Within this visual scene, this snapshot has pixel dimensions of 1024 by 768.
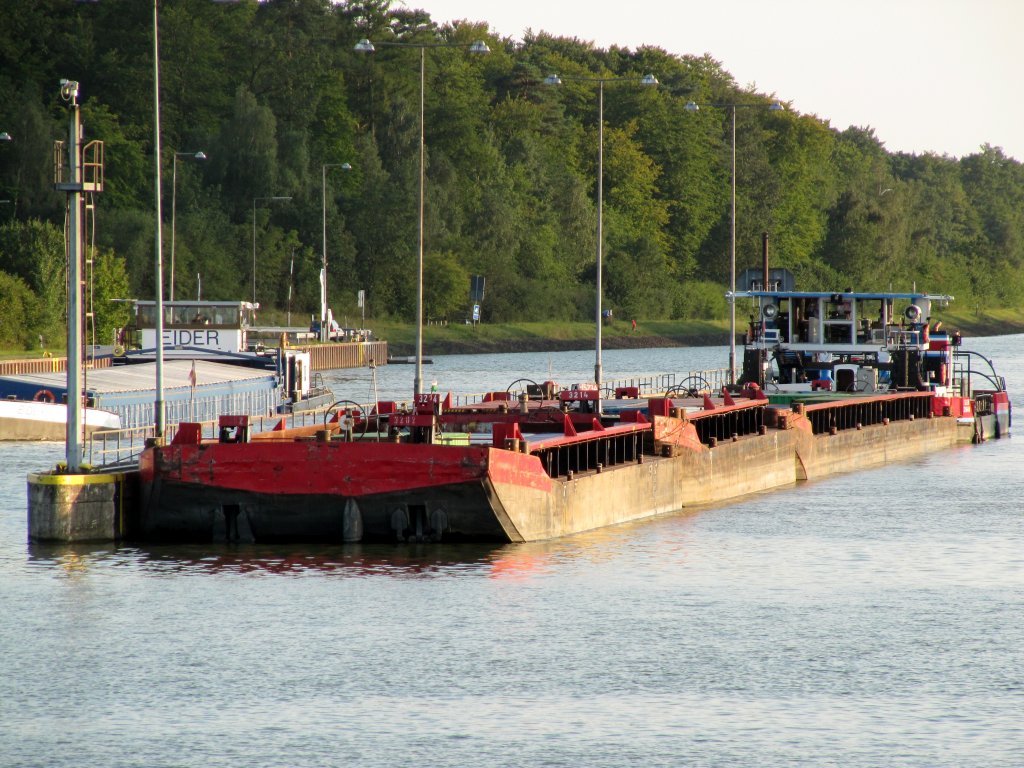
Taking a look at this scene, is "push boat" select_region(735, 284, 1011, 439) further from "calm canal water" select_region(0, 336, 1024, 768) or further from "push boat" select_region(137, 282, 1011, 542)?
"calm canal water" select_region(0, 336, 1024, 768)

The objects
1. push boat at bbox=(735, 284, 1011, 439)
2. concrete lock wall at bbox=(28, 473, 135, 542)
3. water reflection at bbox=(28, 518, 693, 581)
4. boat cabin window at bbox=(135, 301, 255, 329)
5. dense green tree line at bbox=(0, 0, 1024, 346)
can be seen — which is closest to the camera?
water reflection at bbox=(28, 518, 693, 581)

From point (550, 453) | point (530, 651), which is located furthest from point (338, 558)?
point (530, 651)

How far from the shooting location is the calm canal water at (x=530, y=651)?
62.6ft

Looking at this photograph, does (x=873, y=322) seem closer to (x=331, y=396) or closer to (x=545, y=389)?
(x=545, y=389)

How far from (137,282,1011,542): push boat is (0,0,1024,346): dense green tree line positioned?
4992 centimetres

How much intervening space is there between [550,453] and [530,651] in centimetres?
961

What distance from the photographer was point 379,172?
140250mm

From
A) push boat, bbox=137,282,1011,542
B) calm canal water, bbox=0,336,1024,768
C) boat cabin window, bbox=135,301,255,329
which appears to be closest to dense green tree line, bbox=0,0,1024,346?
boat cabin window, bbox=135,301,255,329

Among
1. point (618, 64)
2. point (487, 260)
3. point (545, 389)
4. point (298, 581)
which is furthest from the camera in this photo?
point (618, 64)

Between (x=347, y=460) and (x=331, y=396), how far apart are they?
43.9 m

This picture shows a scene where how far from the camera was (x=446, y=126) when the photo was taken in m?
150

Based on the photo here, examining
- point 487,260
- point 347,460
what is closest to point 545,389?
point 347,460

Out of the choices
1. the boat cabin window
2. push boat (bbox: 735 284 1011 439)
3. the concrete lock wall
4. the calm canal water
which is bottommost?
the calm canal water

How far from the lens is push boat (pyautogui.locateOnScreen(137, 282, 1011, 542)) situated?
29.5 metres
